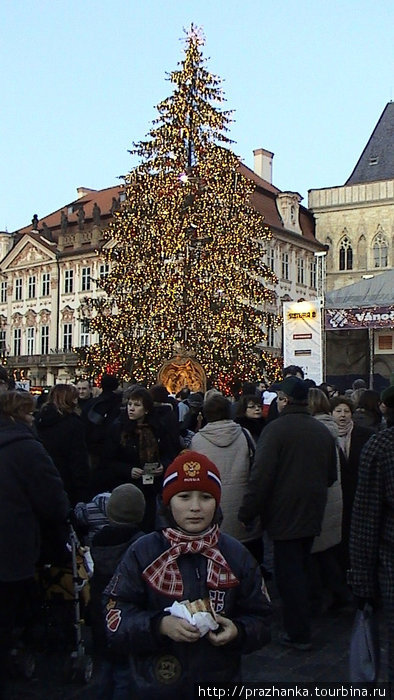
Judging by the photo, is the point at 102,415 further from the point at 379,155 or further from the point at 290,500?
the point at 379,155

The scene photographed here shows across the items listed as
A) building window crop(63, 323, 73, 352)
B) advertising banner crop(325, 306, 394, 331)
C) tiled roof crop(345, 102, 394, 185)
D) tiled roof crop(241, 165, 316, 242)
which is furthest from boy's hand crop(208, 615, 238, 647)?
tiled roof crop(345, 102, 394, 185)

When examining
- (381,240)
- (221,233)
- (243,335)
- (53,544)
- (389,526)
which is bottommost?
(53,544)

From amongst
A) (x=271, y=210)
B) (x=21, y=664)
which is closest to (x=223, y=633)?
(x=21, y=664)

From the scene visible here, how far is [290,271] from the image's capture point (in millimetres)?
47031

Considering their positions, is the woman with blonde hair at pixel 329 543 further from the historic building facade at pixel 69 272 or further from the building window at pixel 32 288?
the building window at pixel 32 288

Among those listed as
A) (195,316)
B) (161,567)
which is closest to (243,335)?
(195,316)

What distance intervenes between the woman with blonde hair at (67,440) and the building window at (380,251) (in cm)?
4287

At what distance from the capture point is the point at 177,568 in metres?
2.51

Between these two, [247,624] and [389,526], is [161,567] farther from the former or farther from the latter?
[389,526]

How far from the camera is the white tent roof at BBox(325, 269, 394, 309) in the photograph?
19.8 meters

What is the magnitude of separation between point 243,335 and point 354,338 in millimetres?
4059

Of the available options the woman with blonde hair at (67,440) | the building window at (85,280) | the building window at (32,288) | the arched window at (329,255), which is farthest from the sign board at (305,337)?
the building window at (32,288)

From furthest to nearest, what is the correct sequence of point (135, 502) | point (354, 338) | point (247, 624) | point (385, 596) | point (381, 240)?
point (381, 240) → point (354, 338) → point (135, 502) → point (385, 596) → point (247, 624)

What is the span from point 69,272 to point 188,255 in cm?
2971
